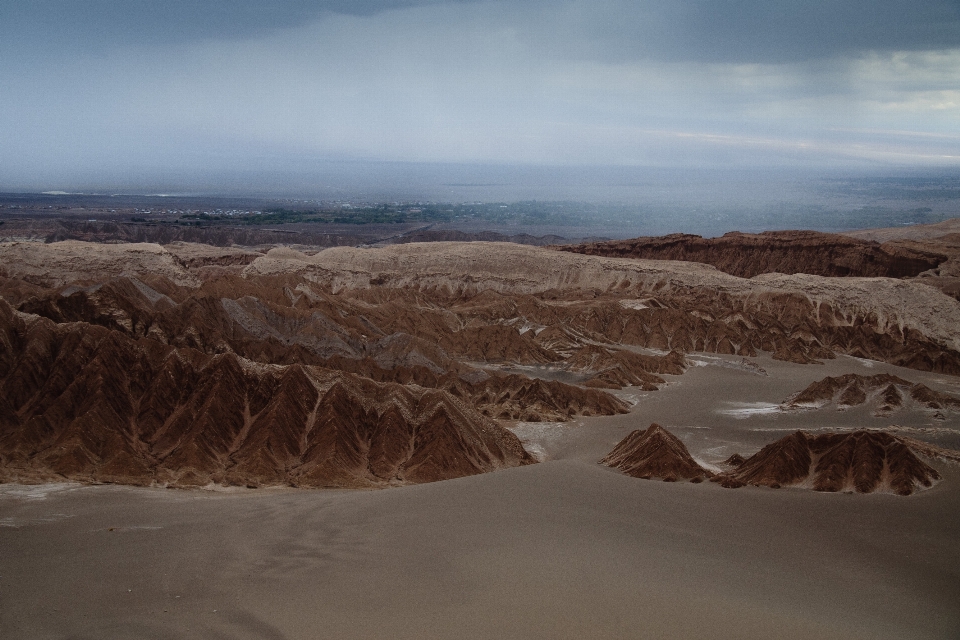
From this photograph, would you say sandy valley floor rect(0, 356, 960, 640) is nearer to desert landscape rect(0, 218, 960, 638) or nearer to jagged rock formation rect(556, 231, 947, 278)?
desert landscape rect(0, 218, 960, 638)

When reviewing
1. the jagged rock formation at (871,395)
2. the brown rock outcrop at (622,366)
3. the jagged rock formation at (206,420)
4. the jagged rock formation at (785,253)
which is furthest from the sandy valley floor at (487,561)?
the jagged rock formation at (785,253)

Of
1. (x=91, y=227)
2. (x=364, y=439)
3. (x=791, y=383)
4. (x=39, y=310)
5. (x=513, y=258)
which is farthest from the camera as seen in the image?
(x=91, y=227)

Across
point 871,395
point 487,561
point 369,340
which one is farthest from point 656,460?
point 369,340

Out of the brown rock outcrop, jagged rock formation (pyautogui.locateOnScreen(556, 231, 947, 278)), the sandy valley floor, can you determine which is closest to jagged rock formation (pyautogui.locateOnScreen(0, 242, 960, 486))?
the brown rock outcrop

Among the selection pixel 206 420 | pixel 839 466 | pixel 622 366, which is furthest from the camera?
A: pixel 622 366

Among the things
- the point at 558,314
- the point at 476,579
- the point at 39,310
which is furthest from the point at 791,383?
the point at 39,310

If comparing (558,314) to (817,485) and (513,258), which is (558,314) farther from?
(817,485)

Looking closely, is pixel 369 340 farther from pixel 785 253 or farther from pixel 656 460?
pixel 785 253
